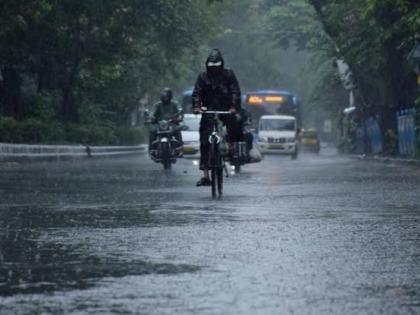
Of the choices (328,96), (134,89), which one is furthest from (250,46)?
(134,89)

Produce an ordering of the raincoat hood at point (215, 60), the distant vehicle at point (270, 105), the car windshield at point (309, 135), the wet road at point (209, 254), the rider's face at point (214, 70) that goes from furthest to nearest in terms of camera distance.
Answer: the car windshield at point (309, 135)
the distant vehicle at point (270, 105)
the rider's face at point (214, 70)
the raincoat hood at point (215, 60)
the wet road at point (209, 254)

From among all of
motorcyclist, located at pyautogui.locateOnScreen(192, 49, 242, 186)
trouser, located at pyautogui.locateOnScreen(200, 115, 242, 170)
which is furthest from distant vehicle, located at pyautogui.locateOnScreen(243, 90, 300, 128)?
motorcyclist, located at pyautogui.locateOnScreen(192, 49, 242, 186)

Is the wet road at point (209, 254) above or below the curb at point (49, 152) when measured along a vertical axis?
below

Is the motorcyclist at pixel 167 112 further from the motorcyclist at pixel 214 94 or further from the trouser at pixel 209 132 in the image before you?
the motorcyclist at pixel 214 94

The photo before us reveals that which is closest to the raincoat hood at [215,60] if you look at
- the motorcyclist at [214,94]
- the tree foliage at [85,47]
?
the motorcyclist at [214,94]

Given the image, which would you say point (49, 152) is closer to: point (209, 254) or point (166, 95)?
point (166, 95)

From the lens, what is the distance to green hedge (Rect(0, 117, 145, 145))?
1549 inches

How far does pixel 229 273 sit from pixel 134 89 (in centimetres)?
5629

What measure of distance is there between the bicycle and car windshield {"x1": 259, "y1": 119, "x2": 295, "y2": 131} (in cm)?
4990

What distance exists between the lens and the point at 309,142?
107688 millimetres

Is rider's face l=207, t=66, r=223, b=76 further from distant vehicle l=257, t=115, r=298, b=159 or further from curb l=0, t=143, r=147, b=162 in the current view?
distant vehicle l=257, t=115, r=298, b=159

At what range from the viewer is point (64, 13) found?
156 ft

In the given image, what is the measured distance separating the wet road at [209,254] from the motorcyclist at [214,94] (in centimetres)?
91

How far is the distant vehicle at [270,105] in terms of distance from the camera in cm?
7694
